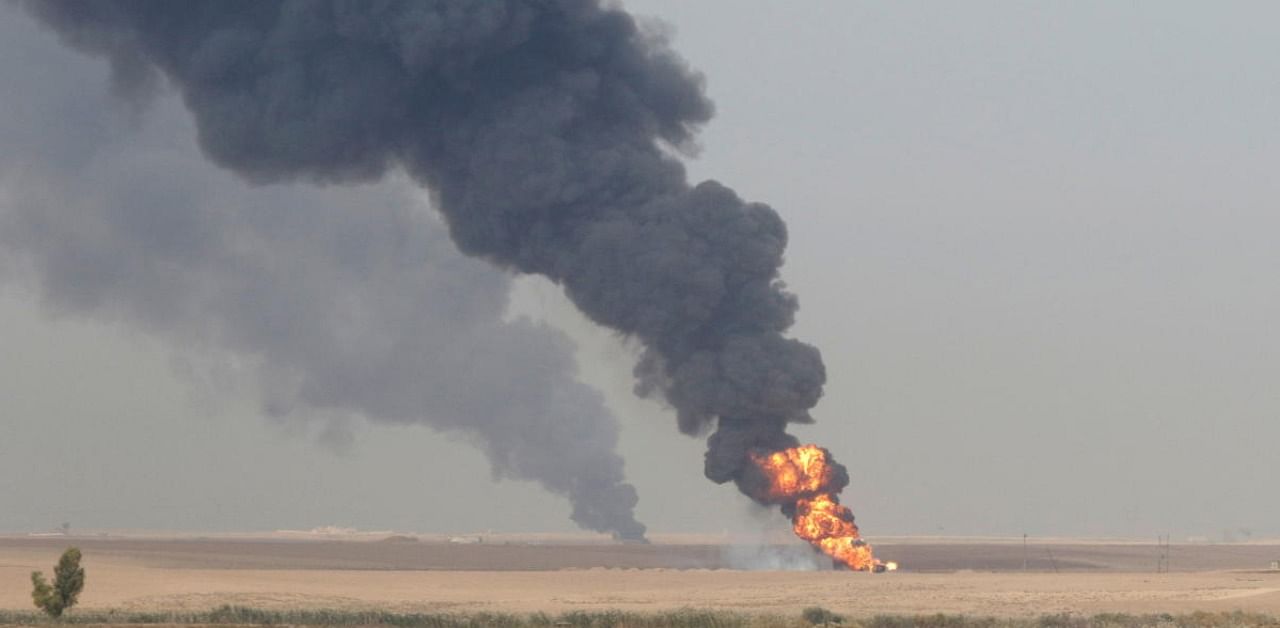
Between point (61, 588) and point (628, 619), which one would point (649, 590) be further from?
point (61, 588)

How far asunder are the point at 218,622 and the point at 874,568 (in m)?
47.9

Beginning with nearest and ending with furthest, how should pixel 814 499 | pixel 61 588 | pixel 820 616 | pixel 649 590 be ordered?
pixel 61 588 < pixel 820 616 < pixel 649 590 < pixel 814 499

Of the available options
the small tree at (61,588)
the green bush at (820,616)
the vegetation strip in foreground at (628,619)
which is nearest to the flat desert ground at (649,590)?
the green bush at (820,616)

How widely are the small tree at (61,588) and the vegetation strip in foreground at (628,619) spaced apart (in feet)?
1.59

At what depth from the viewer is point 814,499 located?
10350 centimetres

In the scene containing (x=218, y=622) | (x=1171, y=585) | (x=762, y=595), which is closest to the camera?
(x=218, y=622)

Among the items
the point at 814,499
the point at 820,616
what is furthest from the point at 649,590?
the point at 820,616

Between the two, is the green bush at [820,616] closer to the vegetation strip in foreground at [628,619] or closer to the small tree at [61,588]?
the vegetation strip in foreground at [628,619]

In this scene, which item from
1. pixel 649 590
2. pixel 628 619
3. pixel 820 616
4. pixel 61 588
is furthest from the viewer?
pixel 649 590

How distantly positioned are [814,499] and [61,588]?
47835 millimetres

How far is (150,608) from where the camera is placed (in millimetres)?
74875

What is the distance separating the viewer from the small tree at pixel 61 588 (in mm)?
66812

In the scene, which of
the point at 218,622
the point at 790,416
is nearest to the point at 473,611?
→ the point at 218,622

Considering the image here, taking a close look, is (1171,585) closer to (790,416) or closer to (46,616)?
(790,416)
